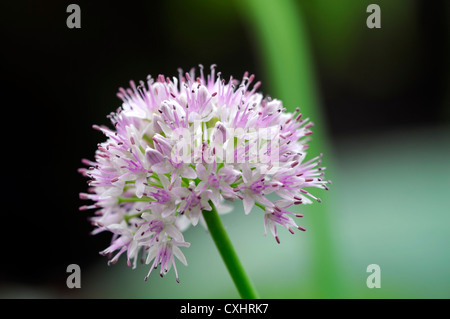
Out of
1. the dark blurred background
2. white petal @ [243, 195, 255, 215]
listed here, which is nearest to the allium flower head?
white petal @ [243, 195, 255, 215]

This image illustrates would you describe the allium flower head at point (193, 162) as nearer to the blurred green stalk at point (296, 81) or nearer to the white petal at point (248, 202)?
the white petal at point (248, 202)

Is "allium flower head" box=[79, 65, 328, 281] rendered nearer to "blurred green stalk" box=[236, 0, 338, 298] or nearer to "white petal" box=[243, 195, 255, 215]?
"white petal" box=[243, 195, 255, 215]

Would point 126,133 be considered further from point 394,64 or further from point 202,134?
point 394,64

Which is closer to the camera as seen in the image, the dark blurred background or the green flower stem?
the green flower stem

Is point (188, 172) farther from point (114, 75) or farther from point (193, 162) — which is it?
point (114, 75)

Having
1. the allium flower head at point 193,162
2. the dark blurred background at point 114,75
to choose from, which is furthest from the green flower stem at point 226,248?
the dark blurred background at point 114,75
